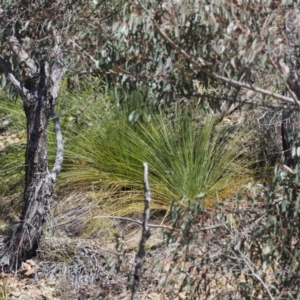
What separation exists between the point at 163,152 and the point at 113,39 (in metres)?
2.69

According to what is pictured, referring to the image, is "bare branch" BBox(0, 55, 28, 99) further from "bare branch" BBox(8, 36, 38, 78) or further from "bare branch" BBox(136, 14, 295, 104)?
"bare branch" BBox(136, 14, 295, 104)

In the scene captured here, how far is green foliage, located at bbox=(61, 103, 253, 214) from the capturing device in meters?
6.41

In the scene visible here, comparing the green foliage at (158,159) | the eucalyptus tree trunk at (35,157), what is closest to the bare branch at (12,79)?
the eucalyptus tree trunk at (35,157)

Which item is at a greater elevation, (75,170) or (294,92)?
(294,92)

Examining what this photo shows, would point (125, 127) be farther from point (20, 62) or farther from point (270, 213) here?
point (270, 213)

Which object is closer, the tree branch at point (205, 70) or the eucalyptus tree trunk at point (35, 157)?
the tree branch at point (205, 70)

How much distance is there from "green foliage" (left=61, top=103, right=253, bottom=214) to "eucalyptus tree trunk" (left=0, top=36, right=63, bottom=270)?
82 cm

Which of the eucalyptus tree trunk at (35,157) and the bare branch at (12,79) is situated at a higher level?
the bare branch at (12,79)

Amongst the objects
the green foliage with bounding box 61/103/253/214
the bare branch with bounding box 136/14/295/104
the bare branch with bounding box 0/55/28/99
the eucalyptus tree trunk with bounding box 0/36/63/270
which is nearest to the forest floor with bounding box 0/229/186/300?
the eucalyptus tree trunk with bounding box 0/36/63/270

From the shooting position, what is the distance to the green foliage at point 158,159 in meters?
6.41

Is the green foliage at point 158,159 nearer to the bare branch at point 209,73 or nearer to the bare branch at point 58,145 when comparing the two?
the bare branch at point 58,145

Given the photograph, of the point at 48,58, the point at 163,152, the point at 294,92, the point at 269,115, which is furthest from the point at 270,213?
the point at 269,115

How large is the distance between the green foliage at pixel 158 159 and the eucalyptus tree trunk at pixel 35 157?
2.70 ft

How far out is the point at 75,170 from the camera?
6859mm
